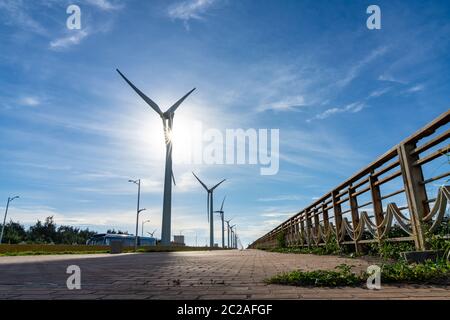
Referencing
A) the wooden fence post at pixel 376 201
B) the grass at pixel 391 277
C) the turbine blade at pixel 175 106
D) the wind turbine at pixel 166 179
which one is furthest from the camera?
the turbine blade at pixel 175 106

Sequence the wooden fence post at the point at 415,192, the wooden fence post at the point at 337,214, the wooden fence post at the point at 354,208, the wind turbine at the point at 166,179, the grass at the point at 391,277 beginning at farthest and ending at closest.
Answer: the wind turbine at the point at 166,179, the wooden fence post at the point at 337,214, the wooden fence post at the point at 354,208, the wooden fence post at the point at 415,192, the grass at the point at 391,277

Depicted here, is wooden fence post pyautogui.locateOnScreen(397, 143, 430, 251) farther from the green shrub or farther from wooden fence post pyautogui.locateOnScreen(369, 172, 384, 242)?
the green shrub

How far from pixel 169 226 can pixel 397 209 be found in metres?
24.0

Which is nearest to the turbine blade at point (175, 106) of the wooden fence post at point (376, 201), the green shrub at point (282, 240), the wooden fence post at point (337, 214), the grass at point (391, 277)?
the green shrub at point (282, 240)

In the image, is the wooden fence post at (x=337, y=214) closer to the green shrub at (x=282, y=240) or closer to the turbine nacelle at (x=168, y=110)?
the green shrub at (x=282, y=240)

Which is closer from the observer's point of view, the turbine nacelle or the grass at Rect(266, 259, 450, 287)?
the grass at Rect(266, 259, 450, 287)

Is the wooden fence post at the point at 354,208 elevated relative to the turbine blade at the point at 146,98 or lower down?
lower down

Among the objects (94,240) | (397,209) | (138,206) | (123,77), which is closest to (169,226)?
(123,77)

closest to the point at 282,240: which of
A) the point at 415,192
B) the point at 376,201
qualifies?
the point at 376,201

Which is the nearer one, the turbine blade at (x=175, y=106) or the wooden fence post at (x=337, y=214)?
the wooden fence post at (x=337, y=214)

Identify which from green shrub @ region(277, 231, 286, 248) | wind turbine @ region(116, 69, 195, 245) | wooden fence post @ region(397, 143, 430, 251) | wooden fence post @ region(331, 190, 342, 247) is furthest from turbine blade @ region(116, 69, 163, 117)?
wooden fence post @ region(397, 143, 430, 251)

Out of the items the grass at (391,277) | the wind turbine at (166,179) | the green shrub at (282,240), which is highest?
the wind turbine at (166,179)

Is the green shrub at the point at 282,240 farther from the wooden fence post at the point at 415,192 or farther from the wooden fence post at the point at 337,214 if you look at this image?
the wooden fence post at the point at 415,192
